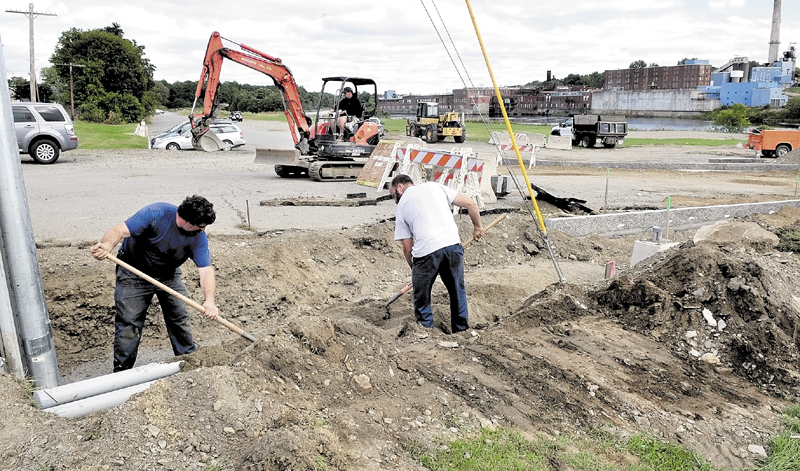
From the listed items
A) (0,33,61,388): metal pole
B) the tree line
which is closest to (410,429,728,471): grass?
(0,33,61,388): metal pole

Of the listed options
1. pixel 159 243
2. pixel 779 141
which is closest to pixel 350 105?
pixel 159 243

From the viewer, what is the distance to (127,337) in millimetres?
5129

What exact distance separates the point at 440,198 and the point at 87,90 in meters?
49.3

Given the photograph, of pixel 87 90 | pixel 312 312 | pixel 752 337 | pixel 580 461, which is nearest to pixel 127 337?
pixel 312 312

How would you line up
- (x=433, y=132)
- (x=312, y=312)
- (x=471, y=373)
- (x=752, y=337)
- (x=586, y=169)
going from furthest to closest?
(x=433, y=132) < (x=586, y=169) < (x=312, y=312) < (x=752, y=337) < (x=471, y=373)

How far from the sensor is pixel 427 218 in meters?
5.53

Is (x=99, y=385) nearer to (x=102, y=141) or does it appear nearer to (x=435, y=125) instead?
(x=102, y=141)

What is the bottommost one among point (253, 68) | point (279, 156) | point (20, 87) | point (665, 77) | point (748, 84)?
point (279, 156)

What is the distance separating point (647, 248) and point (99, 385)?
7.23 meters

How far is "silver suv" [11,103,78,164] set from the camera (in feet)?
57.0

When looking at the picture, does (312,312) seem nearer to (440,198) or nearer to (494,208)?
(440,198)

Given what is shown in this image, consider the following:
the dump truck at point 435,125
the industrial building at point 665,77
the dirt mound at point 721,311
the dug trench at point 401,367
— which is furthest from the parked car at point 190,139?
the industrial building at point 665,77

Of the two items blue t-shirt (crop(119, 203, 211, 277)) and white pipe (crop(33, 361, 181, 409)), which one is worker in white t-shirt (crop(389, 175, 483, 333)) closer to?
blue t-shirt (crop(119, 203, 211, 277))

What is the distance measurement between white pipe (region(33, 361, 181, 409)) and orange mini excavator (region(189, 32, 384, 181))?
36.5 feet
